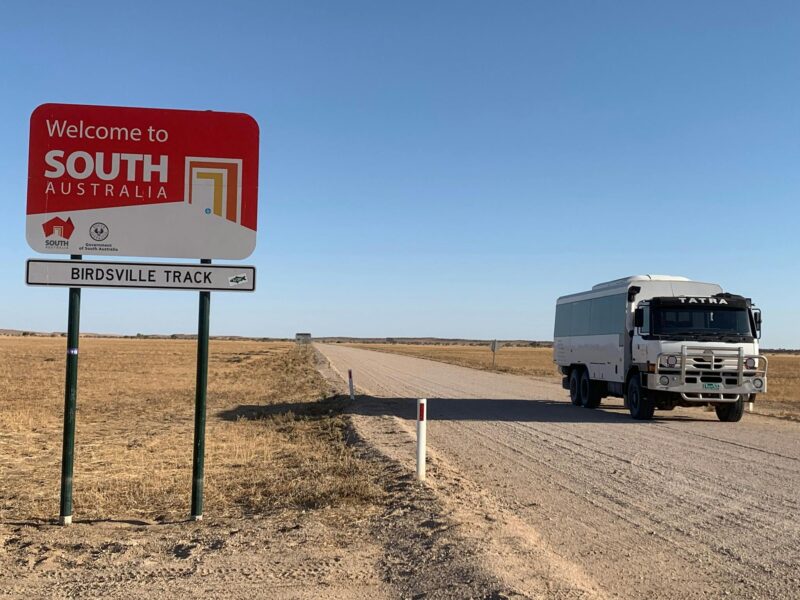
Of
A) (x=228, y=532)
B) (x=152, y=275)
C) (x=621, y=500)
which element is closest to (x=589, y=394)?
(x=621, y=500)

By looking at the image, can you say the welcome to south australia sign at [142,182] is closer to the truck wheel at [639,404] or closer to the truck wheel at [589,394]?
the truck wheel at [639,404]

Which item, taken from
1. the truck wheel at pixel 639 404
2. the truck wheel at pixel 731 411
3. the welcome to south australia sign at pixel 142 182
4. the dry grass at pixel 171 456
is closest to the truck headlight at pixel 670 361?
the truck wheel at pixel 639 404

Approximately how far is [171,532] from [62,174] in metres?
3.49

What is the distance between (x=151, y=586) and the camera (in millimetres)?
5199

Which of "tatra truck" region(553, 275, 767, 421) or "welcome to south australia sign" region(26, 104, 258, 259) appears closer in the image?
"welcome to south australia sign" region(26, 104, 258, 259)

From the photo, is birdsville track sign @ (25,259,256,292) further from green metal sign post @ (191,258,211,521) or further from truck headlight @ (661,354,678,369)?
truck headlight @ (661,354,678,369)

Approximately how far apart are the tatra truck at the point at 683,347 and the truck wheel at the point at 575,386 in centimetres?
288

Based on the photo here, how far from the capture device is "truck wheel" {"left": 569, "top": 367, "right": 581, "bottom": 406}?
22.3 m

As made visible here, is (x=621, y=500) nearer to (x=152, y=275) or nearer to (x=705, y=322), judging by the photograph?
(x=152, y=275)

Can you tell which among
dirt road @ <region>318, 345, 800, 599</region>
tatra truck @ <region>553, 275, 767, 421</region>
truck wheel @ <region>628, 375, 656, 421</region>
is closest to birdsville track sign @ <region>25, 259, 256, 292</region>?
dirt road @ <region>318, 345, 800, 599</region>

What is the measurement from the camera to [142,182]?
7227 millimetres

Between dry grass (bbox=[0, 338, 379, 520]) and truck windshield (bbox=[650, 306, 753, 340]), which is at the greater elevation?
truck windshield (bbox=[650, 306, 753, 340])

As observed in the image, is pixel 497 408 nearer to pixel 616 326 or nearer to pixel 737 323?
pixel 616 326

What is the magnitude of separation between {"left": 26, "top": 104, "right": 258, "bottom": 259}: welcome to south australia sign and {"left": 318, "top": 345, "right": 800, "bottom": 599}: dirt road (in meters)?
3.66
